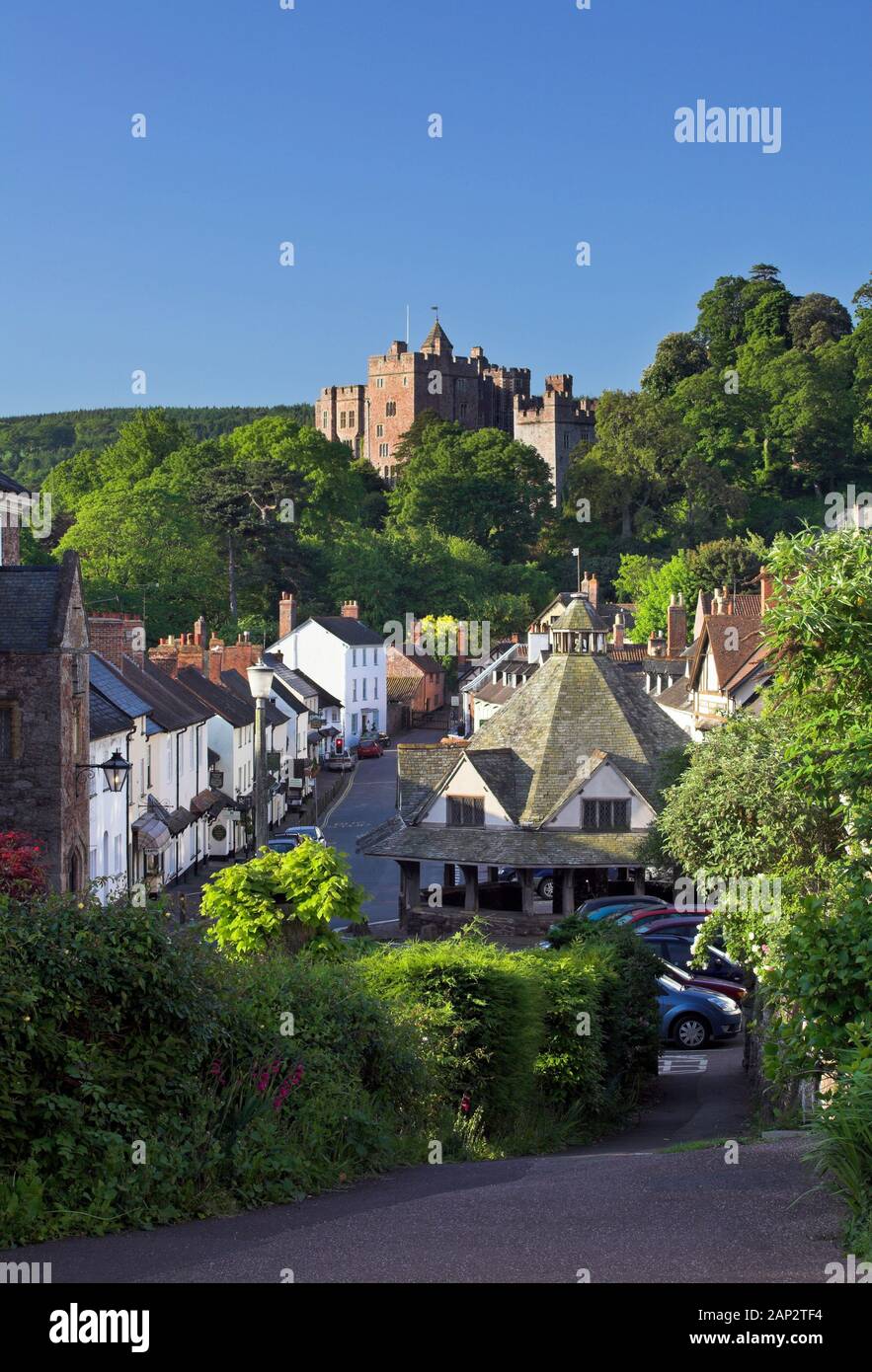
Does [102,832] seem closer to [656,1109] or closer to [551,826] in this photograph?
[551,826]

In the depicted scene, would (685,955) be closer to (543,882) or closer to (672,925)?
(672,925)

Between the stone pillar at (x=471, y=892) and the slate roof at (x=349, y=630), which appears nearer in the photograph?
the stone pillar at (x=471, y=892)

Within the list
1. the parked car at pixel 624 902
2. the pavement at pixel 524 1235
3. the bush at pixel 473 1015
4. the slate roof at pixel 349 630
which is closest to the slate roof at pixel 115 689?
the parked car at pixel 624 902

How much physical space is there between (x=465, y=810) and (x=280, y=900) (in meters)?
26.3

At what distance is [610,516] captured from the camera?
146 meters

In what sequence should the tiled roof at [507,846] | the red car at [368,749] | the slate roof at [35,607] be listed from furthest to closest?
the red car at [368,749] < the tiled roof at [507,846] < the slate roof at [35,607]

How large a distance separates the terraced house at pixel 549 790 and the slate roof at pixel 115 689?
729cm

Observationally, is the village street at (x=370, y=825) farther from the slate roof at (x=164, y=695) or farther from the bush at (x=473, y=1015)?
the bush at (x=473, y=1015)

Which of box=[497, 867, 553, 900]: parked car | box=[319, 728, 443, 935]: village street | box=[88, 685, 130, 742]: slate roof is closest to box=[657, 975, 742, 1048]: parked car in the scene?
A: box=[319, 728, 443, 935]: village street

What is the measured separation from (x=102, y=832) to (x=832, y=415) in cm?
12196

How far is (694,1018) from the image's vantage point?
30.5m

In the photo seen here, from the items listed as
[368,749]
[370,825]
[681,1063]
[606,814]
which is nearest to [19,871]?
[681,1063]

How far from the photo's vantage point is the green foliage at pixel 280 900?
19.1 m
